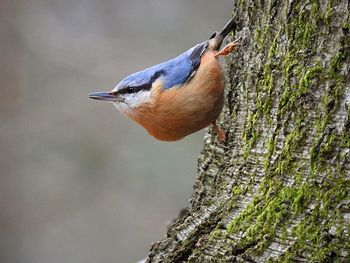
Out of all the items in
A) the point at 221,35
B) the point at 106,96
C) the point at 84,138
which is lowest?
the point at 221,35

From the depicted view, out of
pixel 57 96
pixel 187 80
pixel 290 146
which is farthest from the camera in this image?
pixel 57 96

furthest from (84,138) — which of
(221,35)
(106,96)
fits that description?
(221,35)

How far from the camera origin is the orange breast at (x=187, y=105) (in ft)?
12.3

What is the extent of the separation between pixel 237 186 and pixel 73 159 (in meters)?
5.06

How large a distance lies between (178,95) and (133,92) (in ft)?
1.00

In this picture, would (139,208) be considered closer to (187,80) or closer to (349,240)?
(187,80)

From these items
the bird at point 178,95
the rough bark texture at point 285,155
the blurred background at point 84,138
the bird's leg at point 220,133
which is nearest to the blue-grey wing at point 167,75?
the bird at point 178,95

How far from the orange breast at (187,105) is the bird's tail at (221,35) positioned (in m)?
0.09

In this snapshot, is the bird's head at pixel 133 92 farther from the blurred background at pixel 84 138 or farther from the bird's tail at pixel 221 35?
the blurred background at pixel 84 138

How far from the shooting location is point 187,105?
379cm

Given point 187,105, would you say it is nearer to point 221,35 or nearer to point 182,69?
point 182,69

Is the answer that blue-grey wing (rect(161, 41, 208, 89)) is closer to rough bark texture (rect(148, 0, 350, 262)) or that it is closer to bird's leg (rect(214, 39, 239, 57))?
bird's leg (rect(214, 39, 239, 57))

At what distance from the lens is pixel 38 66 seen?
307 inches

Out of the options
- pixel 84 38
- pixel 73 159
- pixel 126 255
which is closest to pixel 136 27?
pixel 84 38
